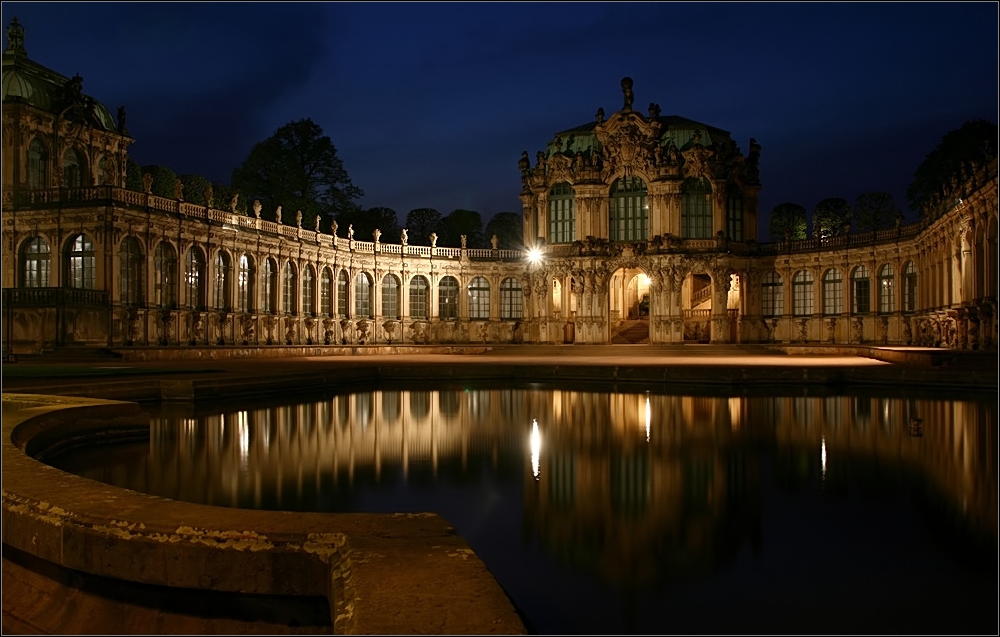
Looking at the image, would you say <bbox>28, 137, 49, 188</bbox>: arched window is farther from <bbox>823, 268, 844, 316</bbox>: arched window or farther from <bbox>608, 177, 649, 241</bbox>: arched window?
<bbox>823, 268, 844, 316</bbox>: arched window

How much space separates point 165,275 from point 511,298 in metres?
24.1

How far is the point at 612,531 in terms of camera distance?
7480 mm

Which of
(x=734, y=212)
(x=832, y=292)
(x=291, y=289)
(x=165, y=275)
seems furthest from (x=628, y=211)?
(x=165, y=275)

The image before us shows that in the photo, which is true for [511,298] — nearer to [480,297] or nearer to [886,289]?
[480,297]

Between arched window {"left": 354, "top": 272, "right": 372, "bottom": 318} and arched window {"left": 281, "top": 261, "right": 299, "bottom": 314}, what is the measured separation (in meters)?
5.59

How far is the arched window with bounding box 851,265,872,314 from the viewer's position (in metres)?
45.1

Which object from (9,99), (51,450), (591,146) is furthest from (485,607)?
(591,146)

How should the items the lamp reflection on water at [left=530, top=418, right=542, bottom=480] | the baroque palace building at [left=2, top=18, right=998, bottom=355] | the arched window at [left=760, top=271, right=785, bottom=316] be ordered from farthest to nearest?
Result: the arched window at [left=760, top=271, right=785, bottom=316]
the baroque palace building at [left=2, top=18, right=998, bottom=355]
the lamp reflection on water at [left=530, top=418, right=542, bottom=480]

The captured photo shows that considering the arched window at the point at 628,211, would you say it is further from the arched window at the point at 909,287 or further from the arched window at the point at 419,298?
the arched window at the point at 909,287

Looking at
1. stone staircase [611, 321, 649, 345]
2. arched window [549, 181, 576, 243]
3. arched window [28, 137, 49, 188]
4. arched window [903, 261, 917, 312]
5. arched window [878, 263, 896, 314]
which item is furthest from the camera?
arched window [549, 181, 576, 243]

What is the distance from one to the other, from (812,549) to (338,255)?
43312 mm

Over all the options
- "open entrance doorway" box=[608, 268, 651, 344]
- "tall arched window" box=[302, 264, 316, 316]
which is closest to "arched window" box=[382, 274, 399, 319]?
"tall arched window" box=[302, 264, 316, 316]

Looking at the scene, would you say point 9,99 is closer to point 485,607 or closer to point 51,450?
point 51,450

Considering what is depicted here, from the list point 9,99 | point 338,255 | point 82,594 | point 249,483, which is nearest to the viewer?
point 82,594
